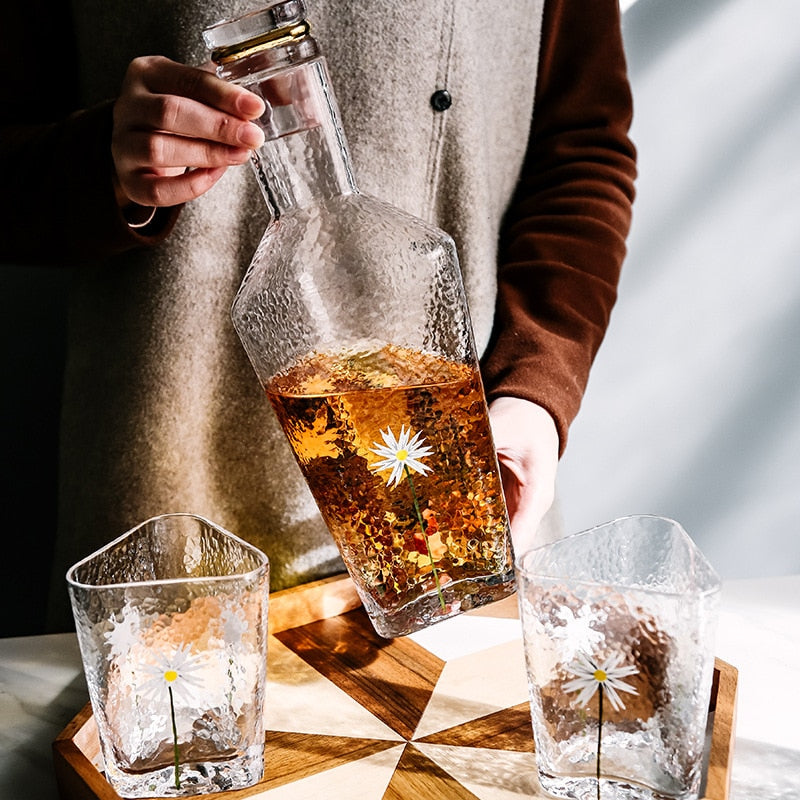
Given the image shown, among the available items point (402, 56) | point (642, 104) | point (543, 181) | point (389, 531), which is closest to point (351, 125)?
point (402, 56)

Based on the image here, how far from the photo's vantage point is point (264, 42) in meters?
0.38

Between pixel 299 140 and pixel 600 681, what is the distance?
Answer: 10.4 inches

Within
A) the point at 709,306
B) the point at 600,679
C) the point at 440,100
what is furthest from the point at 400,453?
the point at 709,306

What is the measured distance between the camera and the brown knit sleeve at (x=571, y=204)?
0.74m

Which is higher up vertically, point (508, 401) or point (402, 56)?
point (402, 56)

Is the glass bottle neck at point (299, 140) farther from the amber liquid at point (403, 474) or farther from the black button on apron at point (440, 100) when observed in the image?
the black button on apron at point (440, 100)

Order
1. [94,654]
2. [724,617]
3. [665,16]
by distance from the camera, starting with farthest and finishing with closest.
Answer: [665,16] < [724,617] < [94,654]

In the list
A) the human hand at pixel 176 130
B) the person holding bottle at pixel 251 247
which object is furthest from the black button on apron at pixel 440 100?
the human hand at pixel 176 130

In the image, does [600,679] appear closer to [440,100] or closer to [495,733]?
[495,733]

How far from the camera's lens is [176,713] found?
400mm

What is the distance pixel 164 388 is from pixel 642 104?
705 mm

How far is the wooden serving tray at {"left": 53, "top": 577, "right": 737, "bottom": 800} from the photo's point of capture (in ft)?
1.31

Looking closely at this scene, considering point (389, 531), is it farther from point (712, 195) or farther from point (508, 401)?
point (712, 195)

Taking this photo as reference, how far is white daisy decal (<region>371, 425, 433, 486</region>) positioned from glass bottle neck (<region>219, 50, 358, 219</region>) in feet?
0.38
